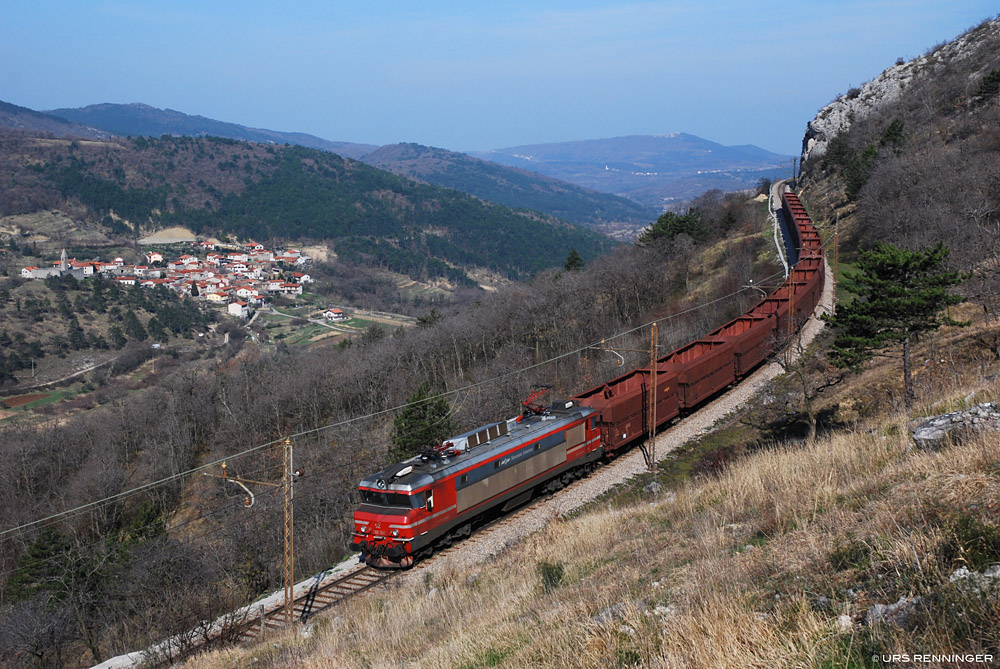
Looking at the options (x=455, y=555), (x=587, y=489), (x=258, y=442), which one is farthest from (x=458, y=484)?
(x=258, y=442)

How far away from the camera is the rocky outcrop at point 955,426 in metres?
9.95

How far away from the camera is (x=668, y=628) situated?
21.4ft

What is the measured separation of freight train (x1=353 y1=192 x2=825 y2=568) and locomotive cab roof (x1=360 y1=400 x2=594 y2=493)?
31 millimetres

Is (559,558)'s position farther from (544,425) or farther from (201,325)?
(201,325)

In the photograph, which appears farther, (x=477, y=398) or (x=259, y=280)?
(x=259, y=280)

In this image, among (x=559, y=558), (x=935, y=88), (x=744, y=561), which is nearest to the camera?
(x=744, y=561)

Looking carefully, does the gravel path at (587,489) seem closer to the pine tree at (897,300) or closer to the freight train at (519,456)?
the freight train at (519,456)

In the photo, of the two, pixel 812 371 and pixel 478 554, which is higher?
pixel 812 371

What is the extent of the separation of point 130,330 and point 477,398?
4196 inches

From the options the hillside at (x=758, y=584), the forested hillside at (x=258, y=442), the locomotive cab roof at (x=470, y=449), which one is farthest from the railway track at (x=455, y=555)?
the forested hillside at (x=258, y=442)

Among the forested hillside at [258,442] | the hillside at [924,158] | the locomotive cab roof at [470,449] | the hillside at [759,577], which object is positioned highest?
the hillside at [924,158]

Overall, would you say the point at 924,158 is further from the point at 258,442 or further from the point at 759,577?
the point at 258,442

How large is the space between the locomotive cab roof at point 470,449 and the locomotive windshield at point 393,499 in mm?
164

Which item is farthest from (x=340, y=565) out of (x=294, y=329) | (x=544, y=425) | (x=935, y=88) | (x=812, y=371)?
(x=294, y=329)
